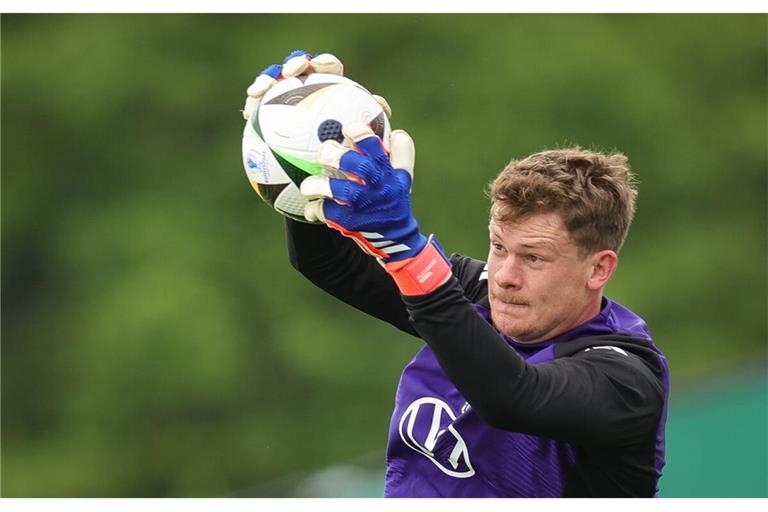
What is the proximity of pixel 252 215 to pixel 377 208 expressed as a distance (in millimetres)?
7974

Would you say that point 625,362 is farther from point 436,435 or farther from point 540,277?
point 436,435

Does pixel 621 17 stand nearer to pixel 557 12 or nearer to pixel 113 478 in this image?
pixel 557 12

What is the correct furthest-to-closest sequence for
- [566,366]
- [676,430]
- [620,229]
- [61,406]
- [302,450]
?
1. [61,406]
2. [302,450]
3. [676,430]
4. [620,229]
5. [566,366]

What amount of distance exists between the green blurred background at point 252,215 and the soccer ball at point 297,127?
6.77 metres

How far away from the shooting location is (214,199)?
10.7 m

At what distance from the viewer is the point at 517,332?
3.28m

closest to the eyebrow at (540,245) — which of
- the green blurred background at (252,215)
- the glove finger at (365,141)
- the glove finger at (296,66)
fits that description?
the glove finger at (365,141)

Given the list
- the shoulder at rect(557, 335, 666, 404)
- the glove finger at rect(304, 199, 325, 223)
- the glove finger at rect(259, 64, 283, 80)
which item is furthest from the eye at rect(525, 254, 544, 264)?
the glove finger at rect(259, 64, 283, 80)

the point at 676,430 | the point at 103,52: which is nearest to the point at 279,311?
the point at 103,52

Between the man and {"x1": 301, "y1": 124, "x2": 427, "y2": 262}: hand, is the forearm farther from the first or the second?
{"x1": 301, "y1": 124, "x2": 427, "y2": 262}: hand

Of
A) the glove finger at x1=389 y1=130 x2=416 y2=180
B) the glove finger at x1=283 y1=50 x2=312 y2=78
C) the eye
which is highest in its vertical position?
the glove finger at x1=283 y1=50 x2=312 y2=78

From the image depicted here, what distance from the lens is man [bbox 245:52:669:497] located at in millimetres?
2742

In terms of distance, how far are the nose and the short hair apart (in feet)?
0.40

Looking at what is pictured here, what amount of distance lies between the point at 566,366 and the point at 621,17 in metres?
8.60
